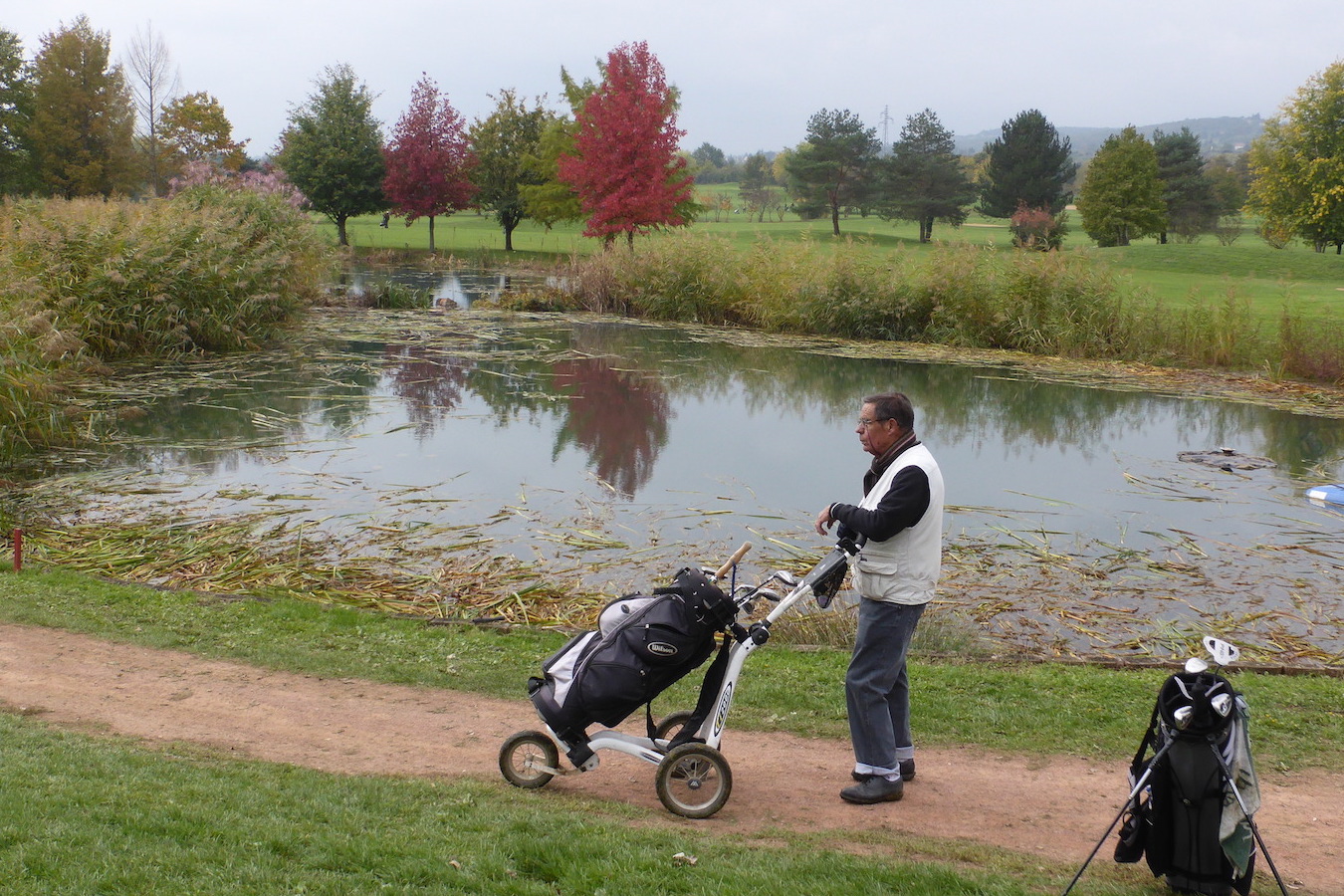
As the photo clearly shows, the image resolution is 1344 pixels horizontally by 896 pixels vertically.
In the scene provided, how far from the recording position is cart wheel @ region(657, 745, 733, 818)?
16.9 feet

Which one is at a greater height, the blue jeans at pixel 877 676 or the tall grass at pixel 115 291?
the tall grass at pixel 115 291

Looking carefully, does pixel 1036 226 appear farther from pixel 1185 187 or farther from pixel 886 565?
pixel 886 565

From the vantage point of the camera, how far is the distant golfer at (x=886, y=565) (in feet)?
16.6

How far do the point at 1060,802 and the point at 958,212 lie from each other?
202 ft

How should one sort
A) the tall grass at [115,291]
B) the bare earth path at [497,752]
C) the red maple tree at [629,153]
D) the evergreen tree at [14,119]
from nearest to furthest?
the bare earth path at [497,752]
the tall grass at [115,291]
the red maple tree at [629,153]
the evergreen tree at [14,119]

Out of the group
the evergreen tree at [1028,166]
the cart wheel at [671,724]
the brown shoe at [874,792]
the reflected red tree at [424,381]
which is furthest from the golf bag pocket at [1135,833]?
the evergreen tree at [1028,166]

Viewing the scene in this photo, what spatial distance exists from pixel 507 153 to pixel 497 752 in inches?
2000

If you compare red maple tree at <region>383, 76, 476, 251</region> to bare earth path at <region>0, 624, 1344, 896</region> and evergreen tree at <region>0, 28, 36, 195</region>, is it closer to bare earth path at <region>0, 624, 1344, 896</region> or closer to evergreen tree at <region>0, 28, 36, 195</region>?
evergreen tree at <region>0, 28, 36, 195</region>

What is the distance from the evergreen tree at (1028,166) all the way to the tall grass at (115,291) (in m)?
45.3

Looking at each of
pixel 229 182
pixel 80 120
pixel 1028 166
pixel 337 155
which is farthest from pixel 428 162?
pixel 1028 166

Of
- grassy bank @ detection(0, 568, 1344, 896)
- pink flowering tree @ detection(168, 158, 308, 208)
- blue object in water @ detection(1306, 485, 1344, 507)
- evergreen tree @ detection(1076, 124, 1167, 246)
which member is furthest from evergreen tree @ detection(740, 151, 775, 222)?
grassy bank @ detection(0, 568, 1344, 896)

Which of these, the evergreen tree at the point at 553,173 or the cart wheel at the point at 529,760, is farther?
the evergreen tree at the point at 553,173

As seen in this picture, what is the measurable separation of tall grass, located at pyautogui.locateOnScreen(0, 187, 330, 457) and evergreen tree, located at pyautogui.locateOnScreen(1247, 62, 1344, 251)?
47651 mm

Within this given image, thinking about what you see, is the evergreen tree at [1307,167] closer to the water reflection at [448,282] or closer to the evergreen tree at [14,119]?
the water reflection at [448,282]
